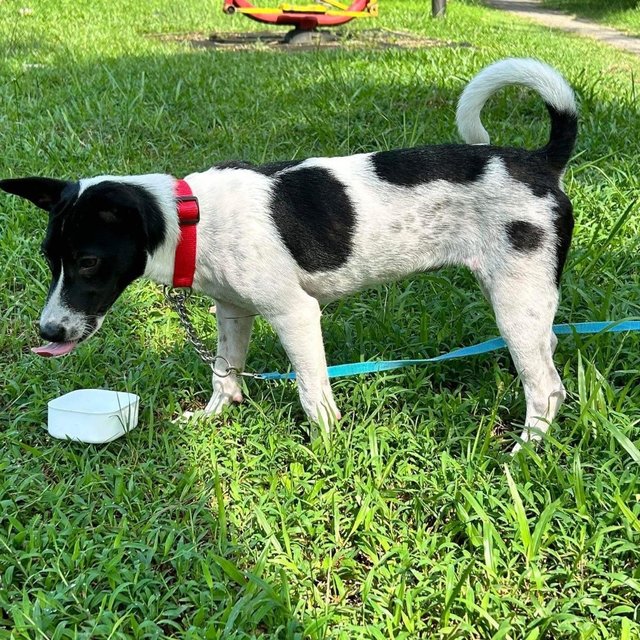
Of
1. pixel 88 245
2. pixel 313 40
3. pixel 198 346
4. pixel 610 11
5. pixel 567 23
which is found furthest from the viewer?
pixel 610 11

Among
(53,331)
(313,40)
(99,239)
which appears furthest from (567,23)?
(53,331)

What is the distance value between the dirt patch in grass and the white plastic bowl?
6856mm

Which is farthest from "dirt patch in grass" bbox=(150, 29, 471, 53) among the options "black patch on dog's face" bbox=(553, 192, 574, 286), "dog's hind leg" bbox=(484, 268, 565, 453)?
"dog's hind leg" bbox=(484, 268, 565, 453)

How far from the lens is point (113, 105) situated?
5.90 m

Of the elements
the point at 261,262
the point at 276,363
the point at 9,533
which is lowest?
the point at 276,363

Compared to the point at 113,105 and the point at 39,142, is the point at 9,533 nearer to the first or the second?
the point at 39,142

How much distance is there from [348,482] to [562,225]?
3.83 ft

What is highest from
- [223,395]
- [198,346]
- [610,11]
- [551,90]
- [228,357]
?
[551,90]

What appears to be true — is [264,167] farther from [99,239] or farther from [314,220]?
[99,239]

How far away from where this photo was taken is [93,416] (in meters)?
2.72

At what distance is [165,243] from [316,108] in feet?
11.6

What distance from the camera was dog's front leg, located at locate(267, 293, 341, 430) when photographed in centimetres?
259

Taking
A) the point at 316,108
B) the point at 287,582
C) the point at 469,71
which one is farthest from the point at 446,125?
the point at 287,582

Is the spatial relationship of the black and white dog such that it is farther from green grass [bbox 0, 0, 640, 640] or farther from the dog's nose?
green grass [bbox 0, 0, 640, 640]
